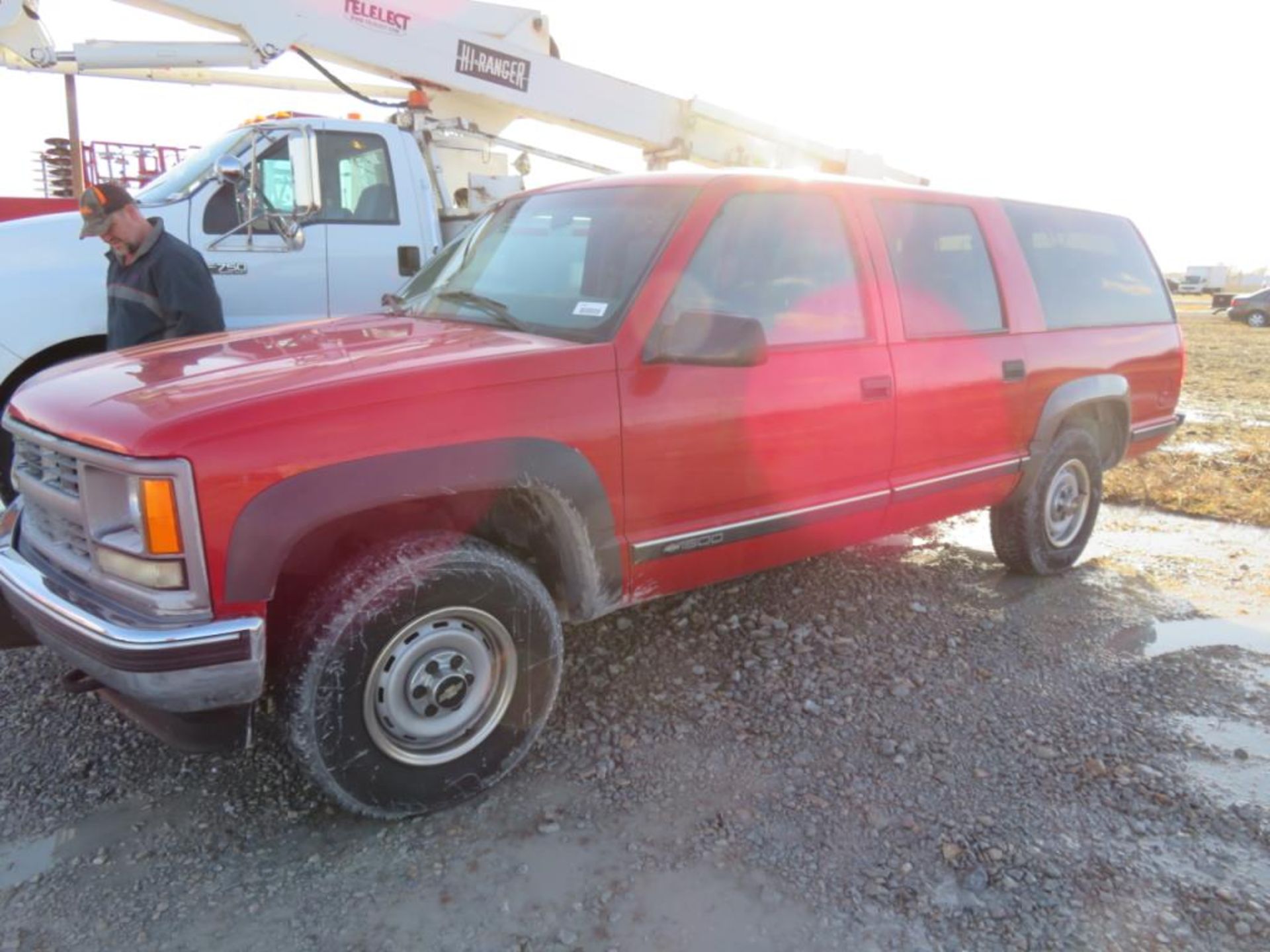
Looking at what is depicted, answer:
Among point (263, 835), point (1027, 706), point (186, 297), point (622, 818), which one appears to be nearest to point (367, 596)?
point (263, 835)

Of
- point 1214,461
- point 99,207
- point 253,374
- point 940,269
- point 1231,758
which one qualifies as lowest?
point 1231,758

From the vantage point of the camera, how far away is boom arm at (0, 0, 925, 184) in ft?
22.2

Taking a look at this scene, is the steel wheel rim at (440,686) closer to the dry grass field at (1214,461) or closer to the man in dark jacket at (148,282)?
the man in dark jacket at (148,282)

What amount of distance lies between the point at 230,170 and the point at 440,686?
3975 mm

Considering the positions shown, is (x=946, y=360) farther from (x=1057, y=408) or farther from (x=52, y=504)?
(x=52, y=504)

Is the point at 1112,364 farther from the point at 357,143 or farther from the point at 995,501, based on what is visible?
the point at 357,143

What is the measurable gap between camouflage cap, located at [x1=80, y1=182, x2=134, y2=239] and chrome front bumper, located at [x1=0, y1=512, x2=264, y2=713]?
2658mm

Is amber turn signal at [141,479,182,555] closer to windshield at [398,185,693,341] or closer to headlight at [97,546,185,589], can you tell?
headlight at [97,546,185,589]

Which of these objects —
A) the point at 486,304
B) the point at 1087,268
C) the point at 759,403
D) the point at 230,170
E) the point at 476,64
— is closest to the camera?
the point at 759,403

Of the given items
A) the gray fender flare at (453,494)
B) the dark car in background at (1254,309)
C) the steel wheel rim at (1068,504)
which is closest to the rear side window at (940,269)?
the steel wheel rim at (1068,504)

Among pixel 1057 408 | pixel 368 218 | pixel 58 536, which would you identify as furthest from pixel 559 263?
pixel 368 218

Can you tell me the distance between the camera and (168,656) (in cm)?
219

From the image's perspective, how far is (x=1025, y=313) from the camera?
4289 millimetres

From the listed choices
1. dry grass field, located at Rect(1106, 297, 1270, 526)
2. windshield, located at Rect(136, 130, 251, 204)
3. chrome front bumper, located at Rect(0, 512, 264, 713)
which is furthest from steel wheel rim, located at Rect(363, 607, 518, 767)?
dry grass field, located at Rect(1106, 297, 1270, 526)
